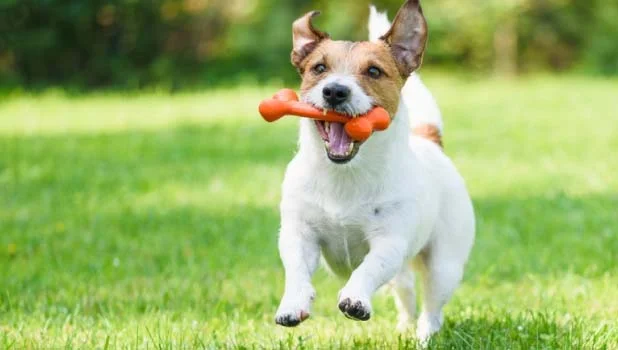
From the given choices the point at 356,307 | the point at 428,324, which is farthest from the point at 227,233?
the point at 356,307

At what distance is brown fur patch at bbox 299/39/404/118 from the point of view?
4664 mm

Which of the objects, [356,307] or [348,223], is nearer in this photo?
[356,307]

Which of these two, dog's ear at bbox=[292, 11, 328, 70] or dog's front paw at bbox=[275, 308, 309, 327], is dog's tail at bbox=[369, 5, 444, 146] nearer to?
dog's ear at bbox=[292, 11, 328, 70]

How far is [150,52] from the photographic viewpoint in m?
18.8

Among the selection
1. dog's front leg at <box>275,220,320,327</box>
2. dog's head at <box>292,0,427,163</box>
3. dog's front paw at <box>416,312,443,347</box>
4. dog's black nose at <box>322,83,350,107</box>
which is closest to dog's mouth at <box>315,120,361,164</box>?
dog's head at <box>292,0,427,163</box>

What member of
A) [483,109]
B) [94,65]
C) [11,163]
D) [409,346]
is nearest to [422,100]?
[409,346]

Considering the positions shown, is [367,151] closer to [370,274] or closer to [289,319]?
[370,274]

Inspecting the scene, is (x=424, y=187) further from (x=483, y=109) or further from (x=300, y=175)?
(x=483, y=109)

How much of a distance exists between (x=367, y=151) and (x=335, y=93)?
409 millimetres

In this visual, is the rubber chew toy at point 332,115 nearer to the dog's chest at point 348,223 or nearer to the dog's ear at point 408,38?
the dog's chest at point 348,223

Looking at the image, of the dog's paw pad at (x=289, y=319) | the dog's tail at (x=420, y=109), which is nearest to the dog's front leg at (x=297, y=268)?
the dog's paw pad at (x=289, y=319)

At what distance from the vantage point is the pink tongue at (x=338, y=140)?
177 inches

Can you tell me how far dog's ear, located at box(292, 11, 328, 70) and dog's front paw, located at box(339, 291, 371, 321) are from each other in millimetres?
1410

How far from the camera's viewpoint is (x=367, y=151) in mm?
4703
